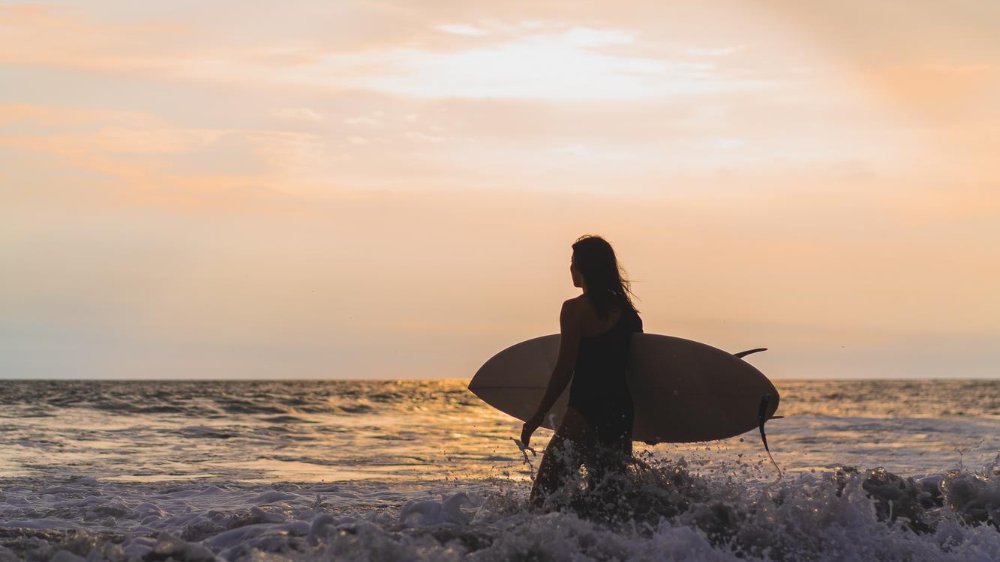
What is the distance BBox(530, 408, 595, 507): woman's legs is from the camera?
20.1 feet

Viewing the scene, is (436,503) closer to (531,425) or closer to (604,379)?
(531,425)

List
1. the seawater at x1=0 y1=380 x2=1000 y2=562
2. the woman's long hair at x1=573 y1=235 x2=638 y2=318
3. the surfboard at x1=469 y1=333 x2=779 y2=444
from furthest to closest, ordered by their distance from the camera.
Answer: the surfboard at x1=469 y1=333 x2=779 y2=444 → the woman's long hair at x1=573 y1=235 x2=638 y2=318 → the seawater at x1=0 y1=380 x2=1000 y2=562

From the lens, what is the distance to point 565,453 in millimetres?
6105

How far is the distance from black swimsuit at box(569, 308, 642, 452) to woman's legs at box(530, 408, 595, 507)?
54mm

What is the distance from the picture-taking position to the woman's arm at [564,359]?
6129 millimetres

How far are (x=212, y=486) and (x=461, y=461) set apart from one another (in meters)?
3.87

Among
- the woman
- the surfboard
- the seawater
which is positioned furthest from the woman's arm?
the surfboard

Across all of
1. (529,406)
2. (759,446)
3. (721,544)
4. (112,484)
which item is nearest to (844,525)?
(721,544)

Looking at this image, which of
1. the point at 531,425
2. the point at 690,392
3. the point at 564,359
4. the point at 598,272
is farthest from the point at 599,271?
the point at 690,392

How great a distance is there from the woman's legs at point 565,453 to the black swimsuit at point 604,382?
54 millimetres

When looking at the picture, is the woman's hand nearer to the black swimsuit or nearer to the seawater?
the black swimsuit

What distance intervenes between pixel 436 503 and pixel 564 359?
1.34 metres

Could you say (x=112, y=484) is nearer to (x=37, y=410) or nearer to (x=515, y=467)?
(x=515, y=467)

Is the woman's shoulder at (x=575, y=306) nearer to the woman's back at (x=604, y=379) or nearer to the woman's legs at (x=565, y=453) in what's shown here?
the woman's back at (x=604, y=379)
